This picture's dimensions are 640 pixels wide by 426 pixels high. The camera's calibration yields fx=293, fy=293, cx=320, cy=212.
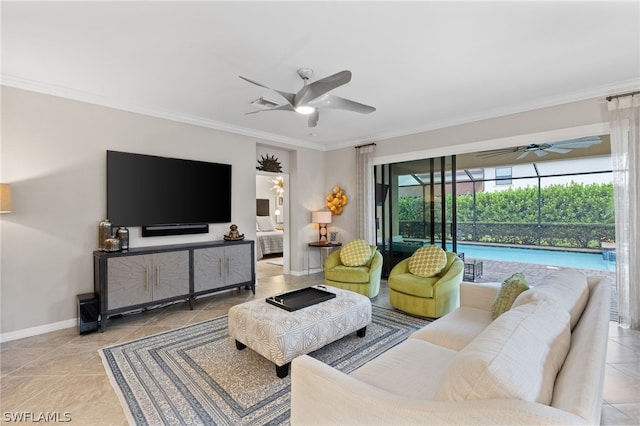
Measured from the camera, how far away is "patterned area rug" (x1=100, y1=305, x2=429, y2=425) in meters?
1.90

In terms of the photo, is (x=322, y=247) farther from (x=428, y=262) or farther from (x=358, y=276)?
(x=428, y=262)

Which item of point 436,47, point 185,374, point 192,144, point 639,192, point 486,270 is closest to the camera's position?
point 185,374

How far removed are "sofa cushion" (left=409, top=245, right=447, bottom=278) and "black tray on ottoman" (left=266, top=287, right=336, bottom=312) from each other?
4.46ft

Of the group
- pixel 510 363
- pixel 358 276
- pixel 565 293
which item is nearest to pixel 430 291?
pixel 358 276

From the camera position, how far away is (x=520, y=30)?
7.55ft

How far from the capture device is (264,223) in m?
9.12

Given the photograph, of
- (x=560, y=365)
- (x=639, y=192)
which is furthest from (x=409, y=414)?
(x=639, y=192)

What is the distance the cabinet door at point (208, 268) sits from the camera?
3.97 m

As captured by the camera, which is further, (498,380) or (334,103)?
(334,103)

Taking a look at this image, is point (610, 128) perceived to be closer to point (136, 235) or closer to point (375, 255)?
point (375, 255)

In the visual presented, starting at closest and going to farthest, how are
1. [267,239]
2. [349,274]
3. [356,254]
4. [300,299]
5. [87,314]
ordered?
[300,299]
[87,314]
[349,274]
[356,254]
[267,239]

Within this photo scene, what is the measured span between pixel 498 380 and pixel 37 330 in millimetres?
4320

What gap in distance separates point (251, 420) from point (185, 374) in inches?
32.5

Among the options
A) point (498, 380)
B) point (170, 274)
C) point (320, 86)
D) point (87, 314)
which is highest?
point (320, 86)
